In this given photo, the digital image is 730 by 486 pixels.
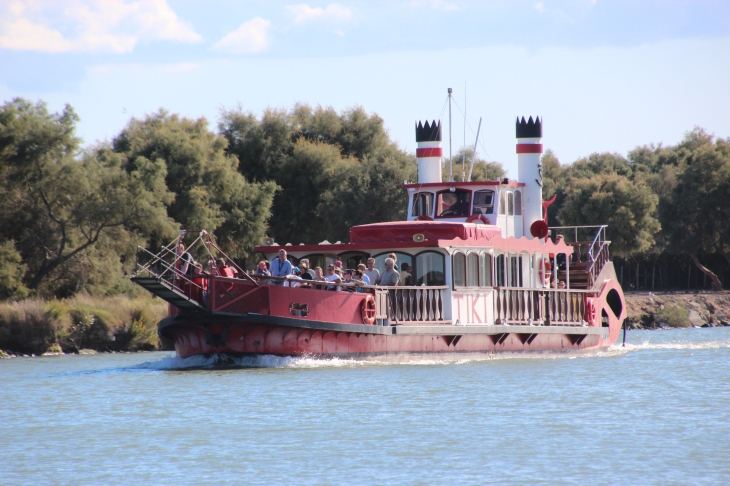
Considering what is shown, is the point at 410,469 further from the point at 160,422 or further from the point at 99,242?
the point at 99,242

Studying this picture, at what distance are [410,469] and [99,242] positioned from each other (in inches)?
934

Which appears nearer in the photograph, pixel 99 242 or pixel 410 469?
pixel 410 469

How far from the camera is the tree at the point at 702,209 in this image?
181ft

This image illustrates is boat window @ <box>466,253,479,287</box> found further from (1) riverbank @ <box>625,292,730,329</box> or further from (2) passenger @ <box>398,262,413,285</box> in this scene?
(1) riverbank @ <box>625,292,730,329</box>

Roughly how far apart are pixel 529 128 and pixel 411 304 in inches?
284

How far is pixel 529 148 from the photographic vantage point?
2806cm

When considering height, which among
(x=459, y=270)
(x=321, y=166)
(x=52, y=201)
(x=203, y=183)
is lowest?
(x=459, y=270)

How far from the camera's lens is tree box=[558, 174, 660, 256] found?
174ft

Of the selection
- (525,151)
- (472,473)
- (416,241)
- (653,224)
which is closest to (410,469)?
(472,473)

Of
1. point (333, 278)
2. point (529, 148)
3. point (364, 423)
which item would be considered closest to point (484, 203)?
point (529, 148)

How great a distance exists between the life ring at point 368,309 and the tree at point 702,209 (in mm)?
35923

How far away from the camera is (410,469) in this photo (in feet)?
42.8

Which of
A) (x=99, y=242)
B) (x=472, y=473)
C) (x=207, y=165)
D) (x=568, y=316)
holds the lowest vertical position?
(x=472, y=473)

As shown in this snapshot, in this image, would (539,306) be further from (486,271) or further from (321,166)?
(321,166)
